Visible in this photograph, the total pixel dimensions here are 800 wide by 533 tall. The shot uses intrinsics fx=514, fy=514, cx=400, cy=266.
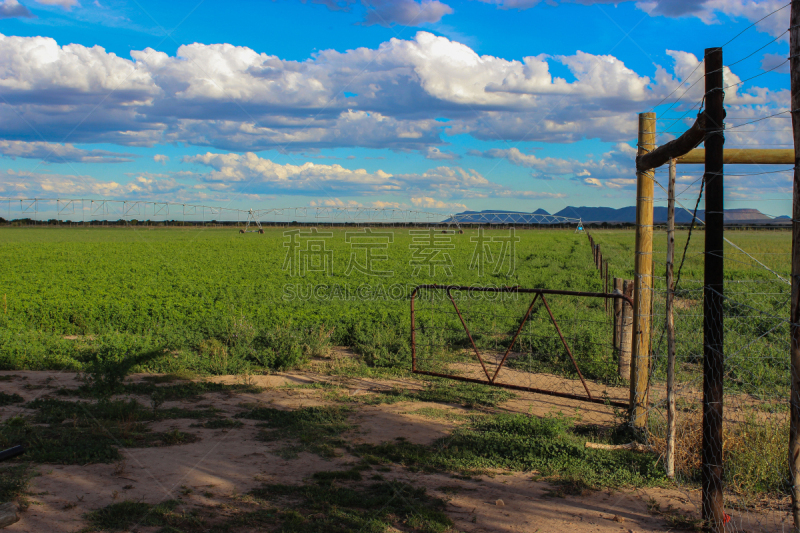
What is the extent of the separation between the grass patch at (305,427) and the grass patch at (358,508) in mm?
859

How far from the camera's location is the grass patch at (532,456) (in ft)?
16.1

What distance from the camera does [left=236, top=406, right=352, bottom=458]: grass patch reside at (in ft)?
18.1

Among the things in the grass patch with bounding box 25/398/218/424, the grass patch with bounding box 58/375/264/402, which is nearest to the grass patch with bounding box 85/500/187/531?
the grass patch with bounding box 25/398/218/424

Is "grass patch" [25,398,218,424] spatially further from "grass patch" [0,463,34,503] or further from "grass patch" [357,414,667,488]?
"grass patch" [357,414,667,488]

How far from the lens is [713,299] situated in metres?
3.81

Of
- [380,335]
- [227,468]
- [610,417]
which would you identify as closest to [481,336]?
[380,335]

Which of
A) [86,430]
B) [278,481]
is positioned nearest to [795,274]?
[278,481]

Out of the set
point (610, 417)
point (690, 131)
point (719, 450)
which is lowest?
point (610, 417)

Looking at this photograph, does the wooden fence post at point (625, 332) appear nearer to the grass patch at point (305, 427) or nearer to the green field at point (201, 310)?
the green field at point (201, 310)

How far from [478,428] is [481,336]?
16.1 feet

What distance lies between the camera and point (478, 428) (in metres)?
6.12

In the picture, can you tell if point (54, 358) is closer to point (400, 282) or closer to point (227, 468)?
point (227, 468)

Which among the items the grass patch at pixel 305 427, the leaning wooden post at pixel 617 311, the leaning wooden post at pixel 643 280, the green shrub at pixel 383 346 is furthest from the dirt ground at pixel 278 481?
the leaning wooden post at pixel 617 311

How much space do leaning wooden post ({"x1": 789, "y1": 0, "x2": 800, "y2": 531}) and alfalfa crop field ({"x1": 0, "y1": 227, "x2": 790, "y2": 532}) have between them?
1.11 m
